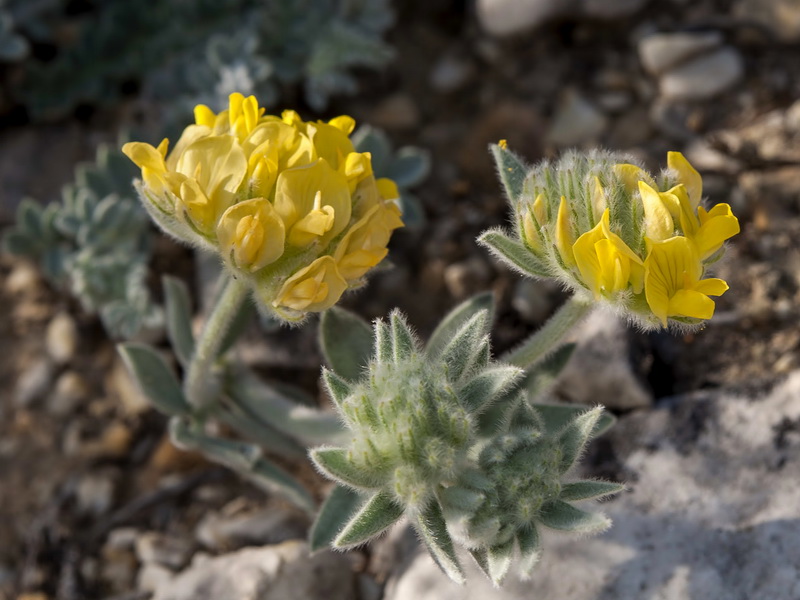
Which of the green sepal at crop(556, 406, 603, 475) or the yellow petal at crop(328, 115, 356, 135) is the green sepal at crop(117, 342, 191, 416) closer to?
the yellow petal at crop(328, 115, 356, 135)

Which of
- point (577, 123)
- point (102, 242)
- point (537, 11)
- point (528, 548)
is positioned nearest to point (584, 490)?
point (528, 548)

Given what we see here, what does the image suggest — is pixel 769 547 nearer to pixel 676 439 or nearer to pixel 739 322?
pixel 676 439

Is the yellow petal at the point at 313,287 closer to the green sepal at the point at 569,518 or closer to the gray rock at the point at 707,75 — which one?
the green sepal at the point at 569,518

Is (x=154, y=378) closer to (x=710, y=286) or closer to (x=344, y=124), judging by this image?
(x=344, y=124)

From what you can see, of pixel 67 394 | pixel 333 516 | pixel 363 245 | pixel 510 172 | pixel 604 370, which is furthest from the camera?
pixel 67 394

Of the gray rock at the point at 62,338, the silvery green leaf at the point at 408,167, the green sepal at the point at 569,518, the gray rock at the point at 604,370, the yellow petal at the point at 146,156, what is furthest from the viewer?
the gray rock at the point at 62,338

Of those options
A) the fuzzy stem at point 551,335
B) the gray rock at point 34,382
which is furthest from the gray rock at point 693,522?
the gray rock at point 34,382
